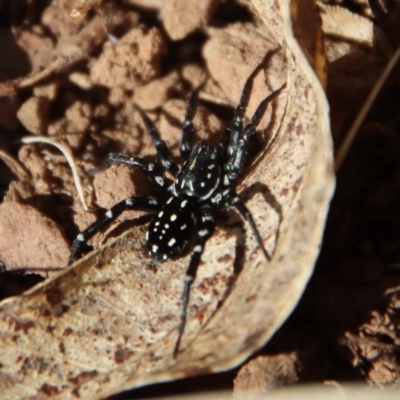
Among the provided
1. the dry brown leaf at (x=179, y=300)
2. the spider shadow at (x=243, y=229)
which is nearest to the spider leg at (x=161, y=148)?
the spider shadow at (x=243, y=229)

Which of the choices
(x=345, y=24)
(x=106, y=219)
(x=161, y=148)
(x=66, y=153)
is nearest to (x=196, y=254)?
(x=106, y=219)

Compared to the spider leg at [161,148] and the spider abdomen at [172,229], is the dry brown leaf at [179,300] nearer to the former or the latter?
the spider abdomen at [172,229]

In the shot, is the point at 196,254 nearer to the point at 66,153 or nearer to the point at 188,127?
the point at 188,127

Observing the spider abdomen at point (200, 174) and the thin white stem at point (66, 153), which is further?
the spider abdomen at point (200, 174)

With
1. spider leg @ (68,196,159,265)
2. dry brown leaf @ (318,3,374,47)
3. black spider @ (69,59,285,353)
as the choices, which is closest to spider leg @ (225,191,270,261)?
black spider @ (69,59,285,353)

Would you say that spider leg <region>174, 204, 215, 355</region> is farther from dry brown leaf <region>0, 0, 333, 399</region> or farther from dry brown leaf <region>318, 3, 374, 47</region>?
dry brown leaf <region>318, 3, 374, 47</region>
